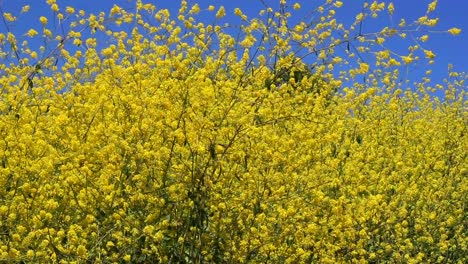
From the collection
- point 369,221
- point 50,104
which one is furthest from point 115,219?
point 369,221

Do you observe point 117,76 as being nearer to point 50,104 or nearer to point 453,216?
point 50,104

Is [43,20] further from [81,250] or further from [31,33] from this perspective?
[81,250]

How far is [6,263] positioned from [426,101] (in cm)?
810

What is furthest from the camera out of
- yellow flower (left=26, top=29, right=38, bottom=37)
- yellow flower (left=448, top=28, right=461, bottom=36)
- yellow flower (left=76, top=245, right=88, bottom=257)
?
yellow flower (left=26, top=29, right=38, bottom=37)

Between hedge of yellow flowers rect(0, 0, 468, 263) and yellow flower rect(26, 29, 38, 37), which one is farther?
yellow flower rect(26, 29, 38, 37)

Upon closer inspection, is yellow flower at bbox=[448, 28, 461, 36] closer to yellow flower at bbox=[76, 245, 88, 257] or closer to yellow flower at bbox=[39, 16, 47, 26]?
yellow flower at bbox=[76, 245, 88, 257]

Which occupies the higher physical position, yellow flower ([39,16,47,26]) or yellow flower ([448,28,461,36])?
yellow flower ([39,16,47,26])

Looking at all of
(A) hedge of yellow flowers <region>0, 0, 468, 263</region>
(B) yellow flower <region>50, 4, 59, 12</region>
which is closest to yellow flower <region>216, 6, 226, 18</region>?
(A) hedge of yellow flowers <region>0, 0, 468, 263</region>

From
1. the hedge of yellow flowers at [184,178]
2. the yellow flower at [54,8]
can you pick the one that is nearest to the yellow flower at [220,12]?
the hedge of yellow flowers at [184,178]

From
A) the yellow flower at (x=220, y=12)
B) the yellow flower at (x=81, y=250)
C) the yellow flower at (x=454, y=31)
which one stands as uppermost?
the yellow flower at (x=220, y=12)

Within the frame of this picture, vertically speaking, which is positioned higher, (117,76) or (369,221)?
(117,76)

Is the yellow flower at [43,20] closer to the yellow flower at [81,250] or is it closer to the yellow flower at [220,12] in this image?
the yellow flower at [220,12]

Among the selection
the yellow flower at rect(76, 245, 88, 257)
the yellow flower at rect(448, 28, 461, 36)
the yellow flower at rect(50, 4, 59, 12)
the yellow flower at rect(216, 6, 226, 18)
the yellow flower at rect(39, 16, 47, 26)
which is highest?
the yellow flower at rect(50, 4, 59, 12)

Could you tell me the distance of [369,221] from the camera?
5.11 meters
